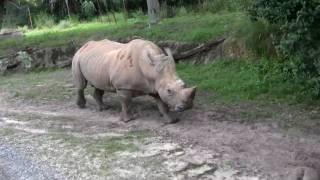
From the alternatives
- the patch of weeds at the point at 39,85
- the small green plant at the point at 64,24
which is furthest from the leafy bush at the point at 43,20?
the patch of weeds at the point at 39,85

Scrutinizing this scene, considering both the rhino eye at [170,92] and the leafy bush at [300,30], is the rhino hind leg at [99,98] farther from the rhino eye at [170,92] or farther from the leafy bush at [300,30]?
the leafy bush at [300,30]

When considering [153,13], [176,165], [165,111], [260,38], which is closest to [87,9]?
[153,13]

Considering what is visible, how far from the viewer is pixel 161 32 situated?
14430mm

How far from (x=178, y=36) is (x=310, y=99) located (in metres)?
5.21

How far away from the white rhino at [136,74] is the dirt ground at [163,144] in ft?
1.24

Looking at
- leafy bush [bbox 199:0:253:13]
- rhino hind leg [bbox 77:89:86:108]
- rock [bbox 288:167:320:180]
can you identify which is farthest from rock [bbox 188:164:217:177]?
leafy bush [bbox 199:0:253:13]

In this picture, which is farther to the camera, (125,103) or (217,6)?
(217,6)

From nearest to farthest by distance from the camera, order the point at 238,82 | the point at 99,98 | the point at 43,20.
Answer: the point at 99,98
the point at 238,82
the point at 43,20

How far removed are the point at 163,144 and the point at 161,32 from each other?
23.0ft

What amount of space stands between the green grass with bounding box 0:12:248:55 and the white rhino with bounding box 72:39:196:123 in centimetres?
373

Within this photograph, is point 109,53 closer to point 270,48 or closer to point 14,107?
point 14,107

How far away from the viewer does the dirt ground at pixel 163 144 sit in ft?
22.3

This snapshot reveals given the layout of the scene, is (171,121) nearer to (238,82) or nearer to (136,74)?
(136,74)

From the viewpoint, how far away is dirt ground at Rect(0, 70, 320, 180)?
22.3 feet
